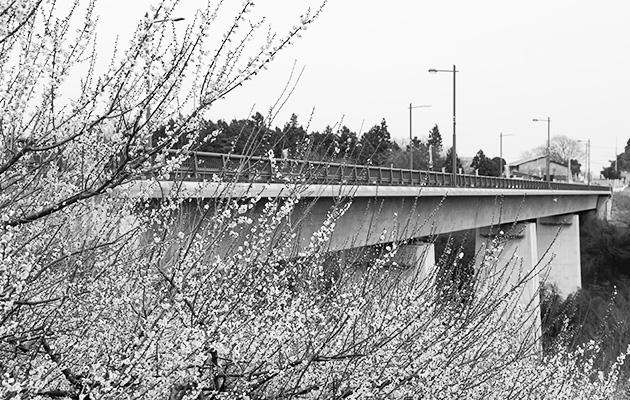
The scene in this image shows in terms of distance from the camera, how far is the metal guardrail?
6.04 meters

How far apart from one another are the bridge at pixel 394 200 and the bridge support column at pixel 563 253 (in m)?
0.08

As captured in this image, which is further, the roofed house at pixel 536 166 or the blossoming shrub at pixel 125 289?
the roofed house at pixel 536 166

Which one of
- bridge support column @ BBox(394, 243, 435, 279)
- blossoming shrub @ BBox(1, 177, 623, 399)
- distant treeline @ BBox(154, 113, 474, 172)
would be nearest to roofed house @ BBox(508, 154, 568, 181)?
bridge support column @ BBox(394, 243, 435, 279)

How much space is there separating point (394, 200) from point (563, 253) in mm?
39788

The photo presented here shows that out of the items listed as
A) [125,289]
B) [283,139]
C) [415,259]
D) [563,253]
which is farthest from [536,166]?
[125,289]

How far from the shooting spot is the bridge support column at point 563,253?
5416cm

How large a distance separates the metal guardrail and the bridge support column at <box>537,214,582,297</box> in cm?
1367

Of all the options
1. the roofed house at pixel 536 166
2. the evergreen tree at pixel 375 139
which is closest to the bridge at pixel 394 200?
the evergreen tree at pixel 375 139

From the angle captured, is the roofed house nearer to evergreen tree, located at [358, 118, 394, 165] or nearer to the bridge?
the bridge

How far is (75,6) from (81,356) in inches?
77.0

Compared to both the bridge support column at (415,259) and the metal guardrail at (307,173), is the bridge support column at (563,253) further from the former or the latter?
the bridge support column at (415,259)

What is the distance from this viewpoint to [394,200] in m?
20.4

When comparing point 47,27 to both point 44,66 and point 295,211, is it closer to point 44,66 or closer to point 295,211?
point 44,66

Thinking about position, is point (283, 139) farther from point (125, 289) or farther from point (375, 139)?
point (375, 139)
